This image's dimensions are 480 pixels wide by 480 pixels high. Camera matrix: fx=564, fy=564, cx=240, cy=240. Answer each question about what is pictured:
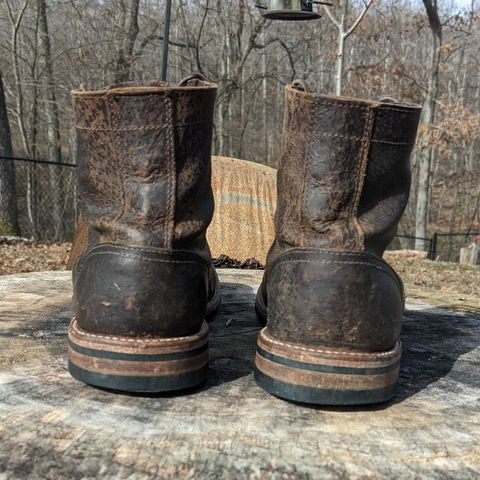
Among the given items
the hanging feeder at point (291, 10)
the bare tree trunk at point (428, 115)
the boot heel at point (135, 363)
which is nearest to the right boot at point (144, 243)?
the boot heel at point (135, 363)

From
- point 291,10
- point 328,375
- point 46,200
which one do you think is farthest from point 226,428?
point 46,200

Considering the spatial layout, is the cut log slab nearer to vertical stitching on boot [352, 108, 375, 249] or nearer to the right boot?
the right boot

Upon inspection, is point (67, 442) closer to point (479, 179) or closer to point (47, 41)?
point (47, 41)

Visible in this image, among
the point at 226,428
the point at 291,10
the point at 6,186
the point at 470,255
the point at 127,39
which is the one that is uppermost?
the point at 127,39

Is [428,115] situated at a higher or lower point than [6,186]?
higher

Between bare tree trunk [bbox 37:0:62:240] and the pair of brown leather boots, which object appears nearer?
the pair of brown leather boots

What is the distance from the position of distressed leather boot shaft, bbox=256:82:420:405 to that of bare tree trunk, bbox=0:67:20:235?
783 centimetres

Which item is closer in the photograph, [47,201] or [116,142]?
[116,142]

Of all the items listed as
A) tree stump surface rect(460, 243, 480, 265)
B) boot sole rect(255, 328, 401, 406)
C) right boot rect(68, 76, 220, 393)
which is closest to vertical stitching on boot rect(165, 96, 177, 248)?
right boot rect(68, 76, 220, 393)

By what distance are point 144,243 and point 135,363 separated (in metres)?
0.24

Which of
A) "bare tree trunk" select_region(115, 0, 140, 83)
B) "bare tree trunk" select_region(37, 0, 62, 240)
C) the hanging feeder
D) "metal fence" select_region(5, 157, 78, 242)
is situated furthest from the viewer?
"metal fence" select_region(5, 157, 78, 242)

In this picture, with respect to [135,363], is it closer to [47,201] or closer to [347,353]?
[347,353]

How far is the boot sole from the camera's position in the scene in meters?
1.06

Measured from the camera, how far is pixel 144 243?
1133 mm
